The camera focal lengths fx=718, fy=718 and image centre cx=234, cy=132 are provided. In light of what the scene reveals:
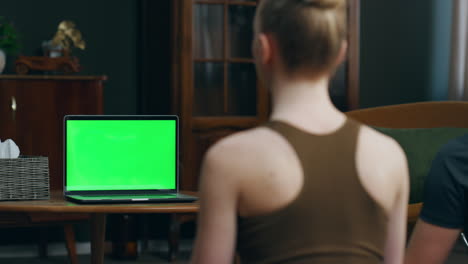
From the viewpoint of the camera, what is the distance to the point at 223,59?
4516 millimetres

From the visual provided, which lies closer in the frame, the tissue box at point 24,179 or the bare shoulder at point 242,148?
the bare shoulder at point 242,148

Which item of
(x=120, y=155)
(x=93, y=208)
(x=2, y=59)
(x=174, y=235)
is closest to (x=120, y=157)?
(x=120, y=155)

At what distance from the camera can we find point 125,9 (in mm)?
4820

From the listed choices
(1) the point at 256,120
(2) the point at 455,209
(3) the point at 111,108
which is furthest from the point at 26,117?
(2) the point at 455,209

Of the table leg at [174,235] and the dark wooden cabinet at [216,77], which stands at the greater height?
the dark wooden cabinet at [216,77]

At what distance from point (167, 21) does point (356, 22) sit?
120 cm

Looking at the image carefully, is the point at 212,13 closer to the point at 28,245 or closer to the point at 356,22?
the point at 356,22

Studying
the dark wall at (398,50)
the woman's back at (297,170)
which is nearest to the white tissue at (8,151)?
the woman's back at (297,170)

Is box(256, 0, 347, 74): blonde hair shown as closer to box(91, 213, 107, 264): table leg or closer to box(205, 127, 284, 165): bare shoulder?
box(205, 127, 284, 165): bare shoulder

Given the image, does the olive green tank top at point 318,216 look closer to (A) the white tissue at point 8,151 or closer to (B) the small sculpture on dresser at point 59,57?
(A) the white tissue at point 8,151

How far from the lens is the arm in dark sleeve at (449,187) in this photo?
1223 millimetres

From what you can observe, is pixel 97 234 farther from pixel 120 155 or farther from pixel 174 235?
pixel 174 235

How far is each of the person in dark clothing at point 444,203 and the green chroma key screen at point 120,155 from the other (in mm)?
1184

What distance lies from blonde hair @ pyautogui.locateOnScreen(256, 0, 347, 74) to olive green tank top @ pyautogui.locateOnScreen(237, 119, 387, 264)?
0.08m
